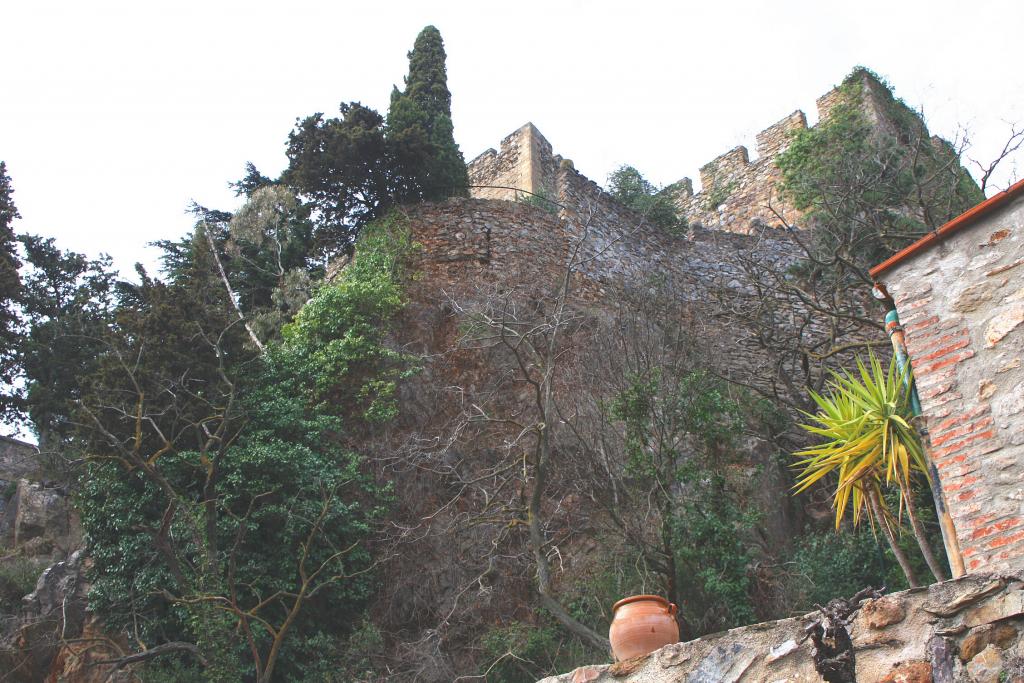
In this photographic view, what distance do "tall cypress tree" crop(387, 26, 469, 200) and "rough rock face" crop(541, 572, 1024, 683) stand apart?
35.7 feet

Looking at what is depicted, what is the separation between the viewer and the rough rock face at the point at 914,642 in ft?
13.0

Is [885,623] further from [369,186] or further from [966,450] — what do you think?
[369,186]

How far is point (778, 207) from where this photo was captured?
62.5ft

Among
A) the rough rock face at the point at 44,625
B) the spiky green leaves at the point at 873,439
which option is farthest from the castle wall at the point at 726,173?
the spiky green leaves at the point at 873,439

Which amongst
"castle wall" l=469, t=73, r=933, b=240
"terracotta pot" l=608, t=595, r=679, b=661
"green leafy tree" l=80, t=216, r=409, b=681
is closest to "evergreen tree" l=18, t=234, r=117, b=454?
"green leafy tree" l=80, t=216, r=409, b=681

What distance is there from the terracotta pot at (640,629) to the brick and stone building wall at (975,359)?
5.35ft

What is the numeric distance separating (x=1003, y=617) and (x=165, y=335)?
991 cm

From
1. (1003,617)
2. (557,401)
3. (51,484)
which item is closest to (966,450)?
(1003,617)

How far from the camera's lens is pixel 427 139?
14.8m

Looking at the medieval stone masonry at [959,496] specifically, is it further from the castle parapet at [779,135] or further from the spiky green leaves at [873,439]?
the castle parapet at [779,135]

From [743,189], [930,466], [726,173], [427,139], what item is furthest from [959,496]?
[726,173]

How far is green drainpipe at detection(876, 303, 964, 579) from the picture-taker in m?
4.85

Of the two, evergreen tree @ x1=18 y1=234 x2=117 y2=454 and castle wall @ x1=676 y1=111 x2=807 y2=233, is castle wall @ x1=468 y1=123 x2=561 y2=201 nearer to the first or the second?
castle wall @ x1=676 y1=111 x2=807 y2=233

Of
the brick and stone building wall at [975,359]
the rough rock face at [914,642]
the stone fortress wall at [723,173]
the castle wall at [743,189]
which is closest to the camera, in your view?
the rough rock face at [914,642]
